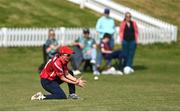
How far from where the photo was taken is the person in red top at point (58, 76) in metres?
14.7

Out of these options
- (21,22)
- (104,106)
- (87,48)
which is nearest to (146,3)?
A: (21,22)

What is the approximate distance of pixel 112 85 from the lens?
19938mm

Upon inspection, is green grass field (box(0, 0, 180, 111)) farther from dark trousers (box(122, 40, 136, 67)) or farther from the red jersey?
the red jersey

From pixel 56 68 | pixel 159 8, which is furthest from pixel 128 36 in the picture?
pixel 159 8

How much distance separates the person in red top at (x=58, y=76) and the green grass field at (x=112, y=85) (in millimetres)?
406

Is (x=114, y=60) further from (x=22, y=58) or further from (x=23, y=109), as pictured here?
(x=23, y=109)

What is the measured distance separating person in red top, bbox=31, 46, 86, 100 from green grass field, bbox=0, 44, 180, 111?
41 centimetres

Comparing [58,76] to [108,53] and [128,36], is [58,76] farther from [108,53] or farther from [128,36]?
[128,36]

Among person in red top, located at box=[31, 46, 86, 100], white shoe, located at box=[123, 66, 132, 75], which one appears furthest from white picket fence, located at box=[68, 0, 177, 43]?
person in red top, located at box=[31, 46, 86, 100]

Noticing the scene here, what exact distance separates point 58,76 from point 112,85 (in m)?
5.28

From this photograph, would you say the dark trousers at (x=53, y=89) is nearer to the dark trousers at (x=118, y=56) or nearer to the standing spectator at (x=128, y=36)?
A: the dark trousers at (x=118, y=56)

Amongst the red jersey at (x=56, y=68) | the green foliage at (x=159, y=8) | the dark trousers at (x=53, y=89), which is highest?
the green foliage at (x=159, y=8)

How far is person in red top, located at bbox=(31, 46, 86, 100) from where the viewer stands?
1466cm

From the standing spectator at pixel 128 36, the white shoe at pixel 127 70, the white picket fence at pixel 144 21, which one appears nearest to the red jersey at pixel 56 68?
the white shoe at pixel 127 70
